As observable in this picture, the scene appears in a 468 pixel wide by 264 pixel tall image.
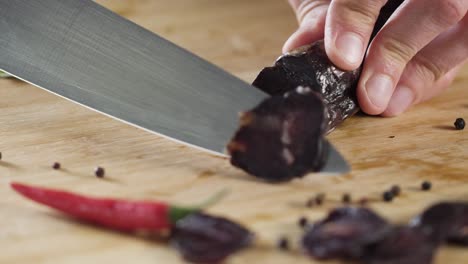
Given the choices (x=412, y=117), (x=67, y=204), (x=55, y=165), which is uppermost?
(x=55, y=165)

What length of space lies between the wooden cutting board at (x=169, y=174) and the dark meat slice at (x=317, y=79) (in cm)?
11

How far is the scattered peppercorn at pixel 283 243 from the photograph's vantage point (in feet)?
8.00

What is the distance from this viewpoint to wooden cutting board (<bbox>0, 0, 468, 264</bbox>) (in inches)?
98.0

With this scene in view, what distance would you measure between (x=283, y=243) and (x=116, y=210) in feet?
1.89

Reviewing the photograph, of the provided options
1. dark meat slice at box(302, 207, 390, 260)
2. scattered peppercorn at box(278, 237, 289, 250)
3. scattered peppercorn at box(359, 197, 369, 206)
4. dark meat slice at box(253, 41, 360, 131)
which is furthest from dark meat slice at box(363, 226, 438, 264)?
dark meat slice at box(253, 41, 360, 131)

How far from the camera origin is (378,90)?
141 inches

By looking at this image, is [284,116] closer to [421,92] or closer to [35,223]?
[35,223]

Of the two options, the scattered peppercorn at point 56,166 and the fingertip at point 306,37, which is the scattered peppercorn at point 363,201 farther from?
the fingertip at point 306,37

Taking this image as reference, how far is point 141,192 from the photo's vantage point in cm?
284

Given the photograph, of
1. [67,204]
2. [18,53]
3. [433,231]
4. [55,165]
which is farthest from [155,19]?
[433,231]

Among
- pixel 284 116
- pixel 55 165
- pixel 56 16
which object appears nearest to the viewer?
pixel 284 116

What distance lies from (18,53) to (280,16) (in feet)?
8.32

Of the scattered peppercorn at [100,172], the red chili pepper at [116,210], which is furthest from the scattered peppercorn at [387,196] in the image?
the scattered peppercorn at [100,172]

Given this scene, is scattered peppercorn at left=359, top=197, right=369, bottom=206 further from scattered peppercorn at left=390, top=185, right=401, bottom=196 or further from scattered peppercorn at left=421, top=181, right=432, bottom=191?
scattered peppercorn at left=421, top=181, right=432, bottom=191
